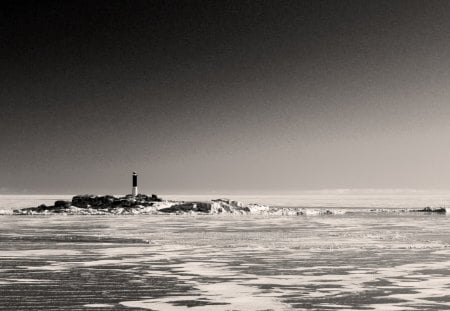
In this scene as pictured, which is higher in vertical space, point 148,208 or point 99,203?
point 99,203

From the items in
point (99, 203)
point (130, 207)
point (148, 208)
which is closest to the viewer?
point (148, 208)

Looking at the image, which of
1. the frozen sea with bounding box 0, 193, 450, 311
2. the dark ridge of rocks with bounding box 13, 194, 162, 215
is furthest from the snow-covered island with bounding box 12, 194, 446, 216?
the frozen sea with bounding box 0, 193, 450, 311

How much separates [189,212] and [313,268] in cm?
3957

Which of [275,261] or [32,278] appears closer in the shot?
[32,278]

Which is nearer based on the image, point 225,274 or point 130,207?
point 225,274

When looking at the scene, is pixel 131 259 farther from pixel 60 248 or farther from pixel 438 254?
pixel 438 254

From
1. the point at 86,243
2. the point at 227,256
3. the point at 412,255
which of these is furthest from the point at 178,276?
the point at 86,243

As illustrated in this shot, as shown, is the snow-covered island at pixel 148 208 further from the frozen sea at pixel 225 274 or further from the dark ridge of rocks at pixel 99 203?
the frozen sea at pixel 225 274

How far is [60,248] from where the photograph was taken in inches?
735

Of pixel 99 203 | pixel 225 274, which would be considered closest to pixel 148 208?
pixel 99 203

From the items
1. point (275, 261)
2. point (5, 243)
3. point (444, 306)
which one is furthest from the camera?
point (5, 243)

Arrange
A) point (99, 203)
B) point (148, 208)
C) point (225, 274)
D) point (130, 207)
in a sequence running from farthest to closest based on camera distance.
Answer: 1. point (99, 203)
2. point (130, 207)
3. point (148, 208)
4. point (225, 274)

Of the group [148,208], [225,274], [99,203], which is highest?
[99,203]

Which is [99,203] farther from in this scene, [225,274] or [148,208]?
[225,274]
